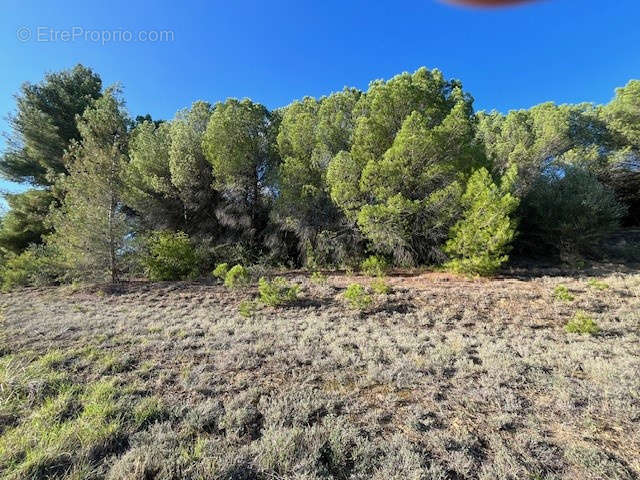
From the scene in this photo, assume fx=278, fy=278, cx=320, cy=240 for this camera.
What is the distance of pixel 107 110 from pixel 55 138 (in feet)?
23.0

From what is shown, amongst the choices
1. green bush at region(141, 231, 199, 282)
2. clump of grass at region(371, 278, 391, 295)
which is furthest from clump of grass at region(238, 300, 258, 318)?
green bush at region(141, 231, 199, 282)

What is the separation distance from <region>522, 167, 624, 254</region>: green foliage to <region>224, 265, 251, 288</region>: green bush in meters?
11.2

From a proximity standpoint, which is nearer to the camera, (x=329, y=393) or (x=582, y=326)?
(x=329, y=393)

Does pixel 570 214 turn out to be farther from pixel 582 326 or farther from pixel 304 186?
pixel 304 186

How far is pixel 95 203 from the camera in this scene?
30.2ft

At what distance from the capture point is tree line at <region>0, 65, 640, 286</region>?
876 cm

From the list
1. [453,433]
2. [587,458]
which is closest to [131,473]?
[453,433]

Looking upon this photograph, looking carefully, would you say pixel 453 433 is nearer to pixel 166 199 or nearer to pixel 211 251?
pixel 211 251

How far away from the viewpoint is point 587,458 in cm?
203

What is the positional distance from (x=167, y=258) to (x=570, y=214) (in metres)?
14.8

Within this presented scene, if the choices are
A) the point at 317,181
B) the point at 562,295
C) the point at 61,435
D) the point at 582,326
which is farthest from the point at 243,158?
the point at 582,326

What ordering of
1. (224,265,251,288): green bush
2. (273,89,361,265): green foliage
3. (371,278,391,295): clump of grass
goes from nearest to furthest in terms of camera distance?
(371,278,391,295): clump of grass
(224,265,251,288): green bush
(273,89,361,265): green foliage

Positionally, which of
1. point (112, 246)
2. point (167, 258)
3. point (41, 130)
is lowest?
point (167, 258)

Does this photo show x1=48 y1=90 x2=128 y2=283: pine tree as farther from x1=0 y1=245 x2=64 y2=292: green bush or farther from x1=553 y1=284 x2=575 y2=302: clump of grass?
x1=553 y1=284 x2=575 y2=302: clump of grass
